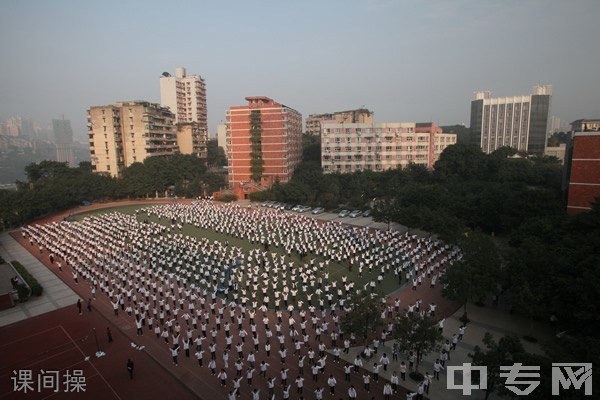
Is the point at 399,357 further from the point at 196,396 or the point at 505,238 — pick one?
the point at 505,238

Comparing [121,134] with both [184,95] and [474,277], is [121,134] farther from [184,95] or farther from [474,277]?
[474,277]

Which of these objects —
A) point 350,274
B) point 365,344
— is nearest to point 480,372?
point 365,344

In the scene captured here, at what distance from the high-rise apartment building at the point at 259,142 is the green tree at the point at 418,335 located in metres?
43.0

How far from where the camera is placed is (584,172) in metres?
21.6

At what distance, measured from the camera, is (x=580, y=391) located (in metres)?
7.23

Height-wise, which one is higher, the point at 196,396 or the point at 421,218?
the point at 421,218

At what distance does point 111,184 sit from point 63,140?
147762 millimetres

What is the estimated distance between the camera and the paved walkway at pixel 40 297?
1672cm

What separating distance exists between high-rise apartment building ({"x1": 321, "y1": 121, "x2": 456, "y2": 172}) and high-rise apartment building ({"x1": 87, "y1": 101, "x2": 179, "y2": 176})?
27.4 meters

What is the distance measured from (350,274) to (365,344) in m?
7.75

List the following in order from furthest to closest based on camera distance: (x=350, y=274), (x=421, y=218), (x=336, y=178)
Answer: (x=336, y=178) < (x=421, y=218) < (x=350, y=274)

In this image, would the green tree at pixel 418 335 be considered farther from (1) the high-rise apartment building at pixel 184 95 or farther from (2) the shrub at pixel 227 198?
(1) the high-rise apartment building at pixel 184 95

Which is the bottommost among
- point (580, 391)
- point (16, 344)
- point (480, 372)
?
point (16, 344)

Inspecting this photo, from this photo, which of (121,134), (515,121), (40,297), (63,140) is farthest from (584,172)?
(63,140)
